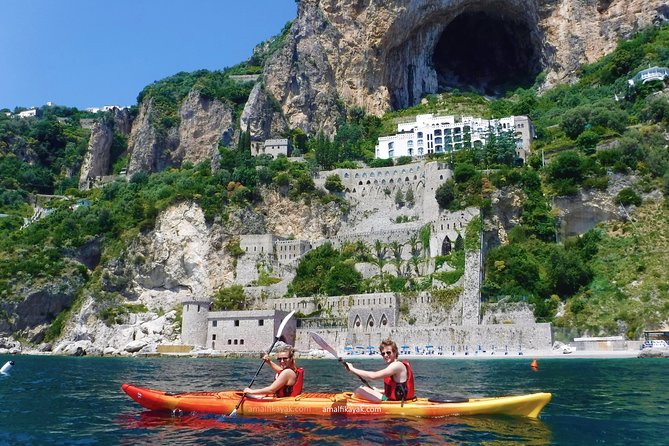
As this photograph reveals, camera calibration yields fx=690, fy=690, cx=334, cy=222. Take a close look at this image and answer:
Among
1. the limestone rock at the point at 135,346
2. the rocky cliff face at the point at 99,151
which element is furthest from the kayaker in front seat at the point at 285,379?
the rocky cliff face at the point at 99,151

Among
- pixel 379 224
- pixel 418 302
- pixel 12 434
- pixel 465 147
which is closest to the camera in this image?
pixel 12 434

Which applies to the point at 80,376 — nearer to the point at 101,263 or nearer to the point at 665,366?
the point at 665,366

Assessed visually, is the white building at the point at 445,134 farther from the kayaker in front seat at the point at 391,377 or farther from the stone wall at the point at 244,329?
the kayaker in front seat at the point at 391,377

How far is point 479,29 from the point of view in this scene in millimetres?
88438

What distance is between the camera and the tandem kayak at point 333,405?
44.8 ft

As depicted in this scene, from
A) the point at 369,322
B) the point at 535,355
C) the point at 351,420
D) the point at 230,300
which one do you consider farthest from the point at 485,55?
the point at 351,420

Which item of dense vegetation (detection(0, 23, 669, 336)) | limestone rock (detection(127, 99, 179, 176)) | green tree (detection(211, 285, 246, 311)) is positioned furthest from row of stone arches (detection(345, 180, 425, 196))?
limestone rock (detection(127, 99, 179, 176))

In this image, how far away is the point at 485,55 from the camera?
3590 inches

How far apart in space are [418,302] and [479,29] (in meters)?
53.5

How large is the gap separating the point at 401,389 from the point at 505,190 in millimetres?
39167

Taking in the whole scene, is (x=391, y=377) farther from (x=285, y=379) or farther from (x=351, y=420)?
(x=285, y=379)

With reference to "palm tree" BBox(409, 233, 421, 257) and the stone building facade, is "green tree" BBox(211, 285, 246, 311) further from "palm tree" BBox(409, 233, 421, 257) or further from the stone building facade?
"palm tree" BBox(409, 233, 421, 257)

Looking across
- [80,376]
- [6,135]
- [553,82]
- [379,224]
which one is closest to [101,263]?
[379,224]

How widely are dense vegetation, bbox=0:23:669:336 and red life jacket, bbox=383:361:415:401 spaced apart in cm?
2941
